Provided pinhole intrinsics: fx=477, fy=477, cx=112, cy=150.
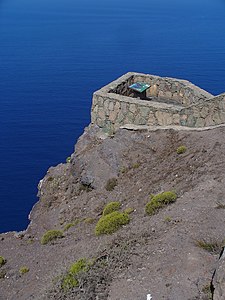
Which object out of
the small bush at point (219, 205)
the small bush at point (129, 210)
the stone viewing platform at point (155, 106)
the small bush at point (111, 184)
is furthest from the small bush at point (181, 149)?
the small bush at point (219, 205)

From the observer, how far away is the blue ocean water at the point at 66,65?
70.9m

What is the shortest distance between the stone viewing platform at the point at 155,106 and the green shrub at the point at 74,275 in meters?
10.3

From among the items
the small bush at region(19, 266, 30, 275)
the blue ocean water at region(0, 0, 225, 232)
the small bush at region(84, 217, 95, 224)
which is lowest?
the blue ocean water at region(0, 0, 225, 232)

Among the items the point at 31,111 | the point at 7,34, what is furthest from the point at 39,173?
the point at 7,34

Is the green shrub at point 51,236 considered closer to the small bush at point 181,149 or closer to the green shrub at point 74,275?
the green shrub at point 74,275

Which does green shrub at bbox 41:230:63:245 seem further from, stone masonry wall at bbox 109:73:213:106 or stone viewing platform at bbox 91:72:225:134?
stone masonry wall at bbox 109:73:213:106

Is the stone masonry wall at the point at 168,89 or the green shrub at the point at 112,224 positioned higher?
the stone masonry wall at the point at 168,89

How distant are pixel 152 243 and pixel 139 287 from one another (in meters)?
2.32

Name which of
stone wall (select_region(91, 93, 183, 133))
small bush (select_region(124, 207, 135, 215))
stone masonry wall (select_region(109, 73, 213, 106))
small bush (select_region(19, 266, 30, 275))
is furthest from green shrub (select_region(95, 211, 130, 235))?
stone masonry wall (select_region(109, 73, 213, 106))

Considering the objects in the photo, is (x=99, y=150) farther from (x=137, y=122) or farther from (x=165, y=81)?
(x=165, y=81)

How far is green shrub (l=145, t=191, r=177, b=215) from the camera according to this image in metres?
16.6

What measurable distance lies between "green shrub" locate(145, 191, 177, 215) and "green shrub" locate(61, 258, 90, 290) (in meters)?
3.58

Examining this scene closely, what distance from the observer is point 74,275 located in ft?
43.2

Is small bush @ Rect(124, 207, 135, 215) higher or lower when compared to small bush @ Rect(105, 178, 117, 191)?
higher
